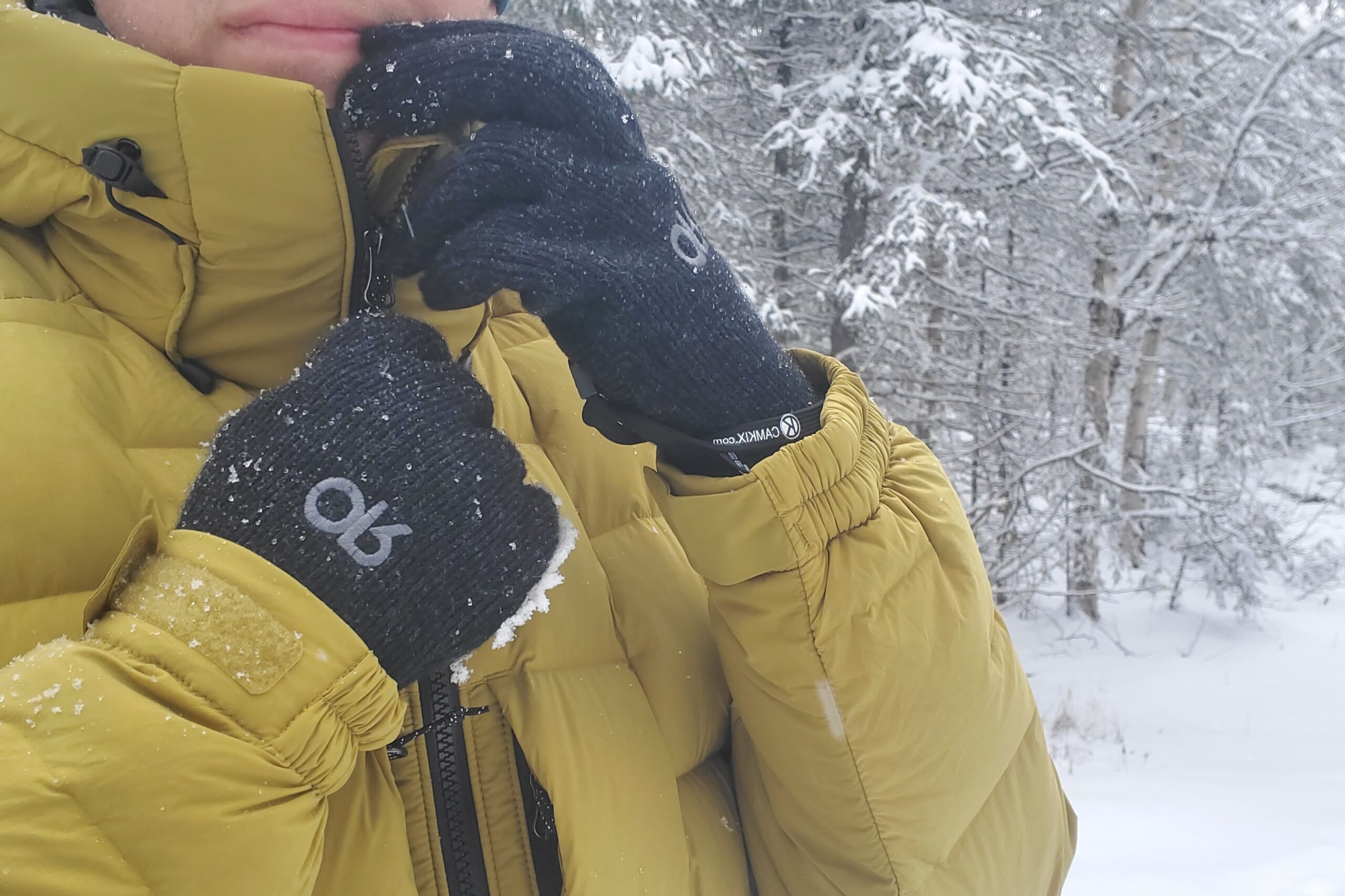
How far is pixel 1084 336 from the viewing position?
7352mm

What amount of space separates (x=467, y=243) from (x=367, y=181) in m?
0.17

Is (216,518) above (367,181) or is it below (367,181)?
below

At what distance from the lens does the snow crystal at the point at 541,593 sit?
2.78ft

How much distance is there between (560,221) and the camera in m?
0.96

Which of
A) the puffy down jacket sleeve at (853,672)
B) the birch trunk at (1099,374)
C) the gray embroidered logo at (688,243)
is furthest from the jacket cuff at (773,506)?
the birch trunk at (1099,374)

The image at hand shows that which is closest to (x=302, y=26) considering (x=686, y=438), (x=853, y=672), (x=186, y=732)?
(x=686, y=438)

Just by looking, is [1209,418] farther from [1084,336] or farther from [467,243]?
[467,243]

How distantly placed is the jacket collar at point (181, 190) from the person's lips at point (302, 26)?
0.12 metres

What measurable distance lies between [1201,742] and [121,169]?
7713 millimetres

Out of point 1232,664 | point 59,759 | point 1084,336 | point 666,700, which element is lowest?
point 1232,664

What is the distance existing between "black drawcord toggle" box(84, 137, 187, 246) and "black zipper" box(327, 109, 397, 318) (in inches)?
7.3

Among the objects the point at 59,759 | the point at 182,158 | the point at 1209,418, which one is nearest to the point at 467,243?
the point at 182,158

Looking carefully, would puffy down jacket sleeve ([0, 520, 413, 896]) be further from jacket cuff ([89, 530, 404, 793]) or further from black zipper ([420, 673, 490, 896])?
black zipper ([420, 673, 490, 896])

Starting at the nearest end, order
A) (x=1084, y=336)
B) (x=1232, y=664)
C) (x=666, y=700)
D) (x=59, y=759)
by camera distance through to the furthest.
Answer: (x=59, y=759) → (x=666, y=700) → (x=1084, y=336) → (x=1232, y=664)
